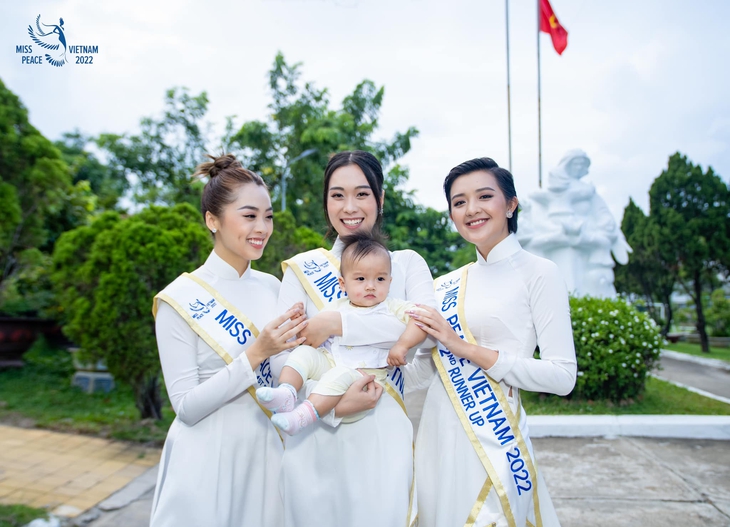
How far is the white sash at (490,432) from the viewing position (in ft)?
6.09

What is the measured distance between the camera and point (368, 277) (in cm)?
191

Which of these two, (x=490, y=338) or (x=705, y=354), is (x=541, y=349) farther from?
(x=705, y=354)

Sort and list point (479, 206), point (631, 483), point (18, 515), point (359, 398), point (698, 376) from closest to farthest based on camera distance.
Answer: point (359, 398), point (479, 206), point (18, 515), point (631, 483), point (698, 376)

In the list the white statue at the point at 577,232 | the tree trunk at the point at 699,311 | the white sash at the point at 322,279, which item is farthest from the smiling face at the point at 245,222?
the tree trunk at the point at 699,311

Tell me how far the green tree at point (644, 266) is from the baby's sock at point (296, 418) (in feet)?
42.4

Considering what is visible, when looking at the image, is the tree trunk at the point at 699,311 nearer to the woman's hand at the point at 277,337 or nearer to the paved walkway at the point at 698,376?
the paved walkway at the point at 698,376

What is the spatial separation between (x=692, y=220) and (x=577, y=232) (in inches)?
218

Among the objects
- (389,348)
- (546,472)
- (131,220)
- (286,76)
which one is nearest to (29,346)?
(131,220)

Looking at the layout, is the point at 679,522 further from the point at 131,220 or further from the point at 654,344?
the point at 131,220

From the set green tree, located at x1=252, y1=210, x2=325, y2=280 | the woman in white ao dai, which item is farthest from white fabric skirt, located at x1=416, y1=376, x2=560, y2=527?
green tree, located at x1=252, y1=210, x2=325, y2=280

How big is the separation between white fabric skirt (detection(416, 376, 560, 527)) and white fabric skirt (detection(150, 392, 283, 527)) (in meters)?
0.53

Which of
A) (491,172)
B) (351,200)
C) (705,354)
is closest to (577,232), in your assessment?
(705,354)

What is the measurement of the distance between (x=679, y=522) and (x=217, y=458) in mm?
3037

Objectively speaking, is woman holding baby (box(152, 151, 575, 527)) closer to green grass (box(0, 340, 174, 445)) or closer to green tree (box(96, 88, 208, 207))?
green grass (box(0, 340, 174, 445))
